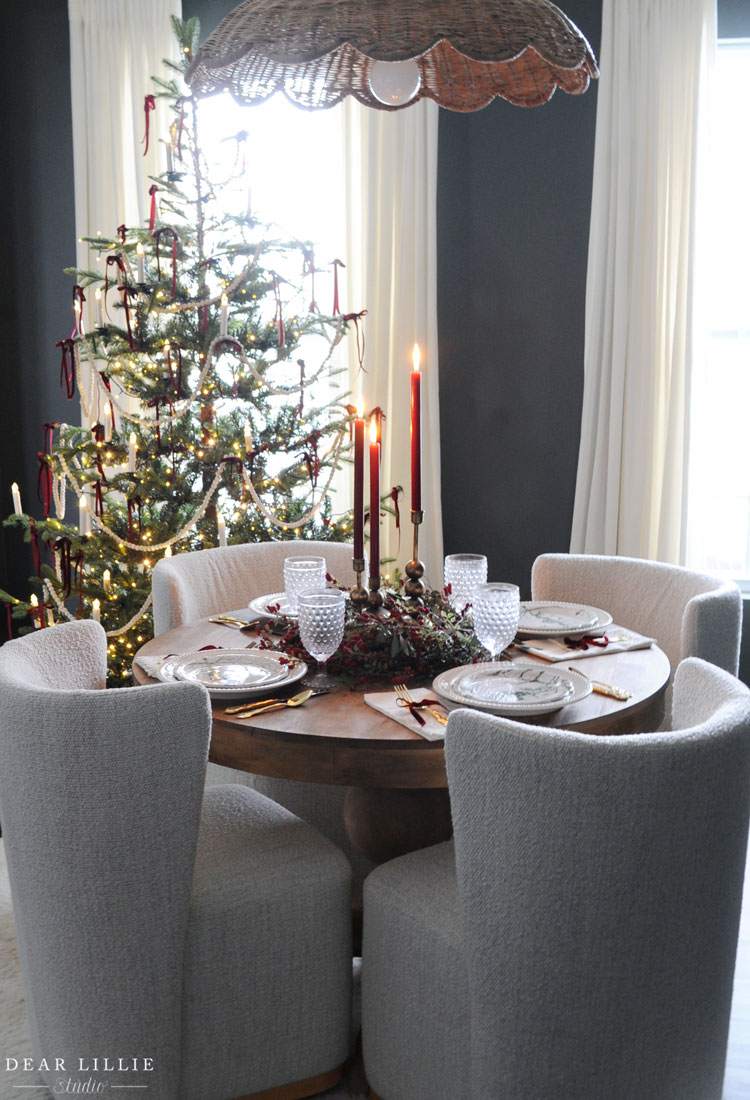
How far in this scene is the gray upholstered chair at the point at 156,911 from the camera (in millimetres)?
1479

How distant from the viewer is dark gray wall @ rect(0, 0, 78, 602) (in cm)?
401

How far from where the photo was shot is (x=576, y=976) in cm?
129

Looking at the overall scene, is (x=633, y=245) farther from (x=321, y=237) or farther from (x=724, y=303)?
(x=321, y=237)

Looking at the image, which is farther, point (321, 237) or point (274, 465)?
point (274, 465)

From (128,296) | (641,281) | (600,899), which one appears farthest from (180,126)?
(600,899)

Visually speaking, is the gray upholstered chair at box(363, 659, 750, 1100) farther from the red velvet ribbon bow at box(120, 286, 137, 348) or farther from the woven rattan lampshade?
the red velvet ribbon bow at box(120, 286, 137, 348)

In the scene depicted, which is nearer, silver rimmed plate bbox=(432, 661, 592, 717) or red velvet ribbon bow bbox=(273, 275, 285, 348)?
silver rimmed plate bbox=(432, 661, 592, 717)

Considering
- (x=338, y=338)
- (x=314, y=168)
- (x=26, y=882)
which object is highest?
(x=314, y=168)

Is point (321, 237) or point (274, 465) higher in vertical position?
point (321, 237)

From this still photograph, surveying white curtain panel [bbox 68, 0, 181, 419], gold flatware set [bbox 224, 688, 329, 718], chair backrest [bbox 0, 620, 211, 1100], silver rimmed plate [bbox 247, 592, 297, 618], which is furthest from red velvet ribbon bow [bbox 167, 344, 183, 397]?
chair backrest [bbox 0, 620, 211, 1100]

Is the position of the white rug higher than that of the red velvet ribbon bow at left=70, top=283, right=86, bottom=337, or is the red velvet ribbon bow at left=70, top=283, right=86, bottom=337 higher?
the red velvet ribbon bow at left=70, top=283, right=86, bottom=337

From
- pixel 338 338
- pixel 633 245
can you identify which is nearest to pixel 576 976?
pixel 338 338

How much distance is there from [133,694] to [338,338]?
2.04m

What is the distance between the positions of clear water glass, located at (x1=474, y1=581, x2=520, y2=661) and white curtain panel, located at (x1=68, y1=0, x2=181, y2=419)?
8.09 ft
